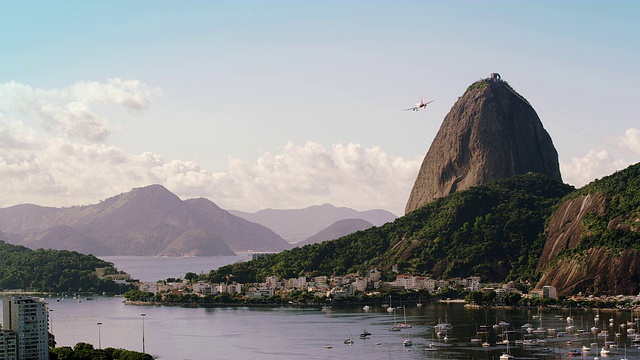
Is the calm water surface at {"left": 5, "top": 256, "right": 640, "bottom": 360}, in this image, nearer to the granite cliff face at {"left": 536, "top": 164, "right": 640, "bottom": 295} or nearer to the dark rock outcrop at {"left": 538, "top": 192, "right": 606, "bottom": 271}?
the granite cliff face at {"left": 536, "top": 164, "right": 640, "bottom": 295}

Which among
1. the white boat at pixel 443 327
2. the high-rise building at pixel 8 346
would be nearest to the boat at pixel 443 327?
the white boat at pixel 443 327

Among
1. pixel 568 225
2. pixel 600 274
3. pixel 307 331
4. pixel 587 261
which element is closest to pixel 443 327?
pixel 307 331

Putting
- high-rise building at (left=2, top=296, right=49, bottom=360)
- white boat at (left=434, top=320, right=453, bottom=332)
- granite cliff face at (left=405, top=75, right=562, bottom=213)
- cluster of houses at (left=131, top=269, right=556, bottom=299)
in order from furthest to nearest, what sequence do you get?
granite cliff face at (left=405, top=75, right=562, bottom=213), cluster of houses at (left=131, top=269, right=556, bottom=299), white boat at (left=434, top=320, right=453, bottom=332), high-rise building at (left=2, top=296, right=49, bottom=360)

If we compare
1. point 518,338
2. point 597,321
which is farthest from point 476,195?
point 518,338

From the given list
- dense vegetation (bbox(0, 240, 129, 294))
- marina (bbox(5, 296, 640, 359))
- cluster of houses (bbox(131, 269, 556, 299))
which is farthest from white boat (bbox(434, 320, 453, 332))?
dense vegetation (bbox(0, 240, 129, 294))

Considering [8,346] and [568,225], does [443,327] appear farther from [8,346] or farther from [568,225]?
[568,225]
